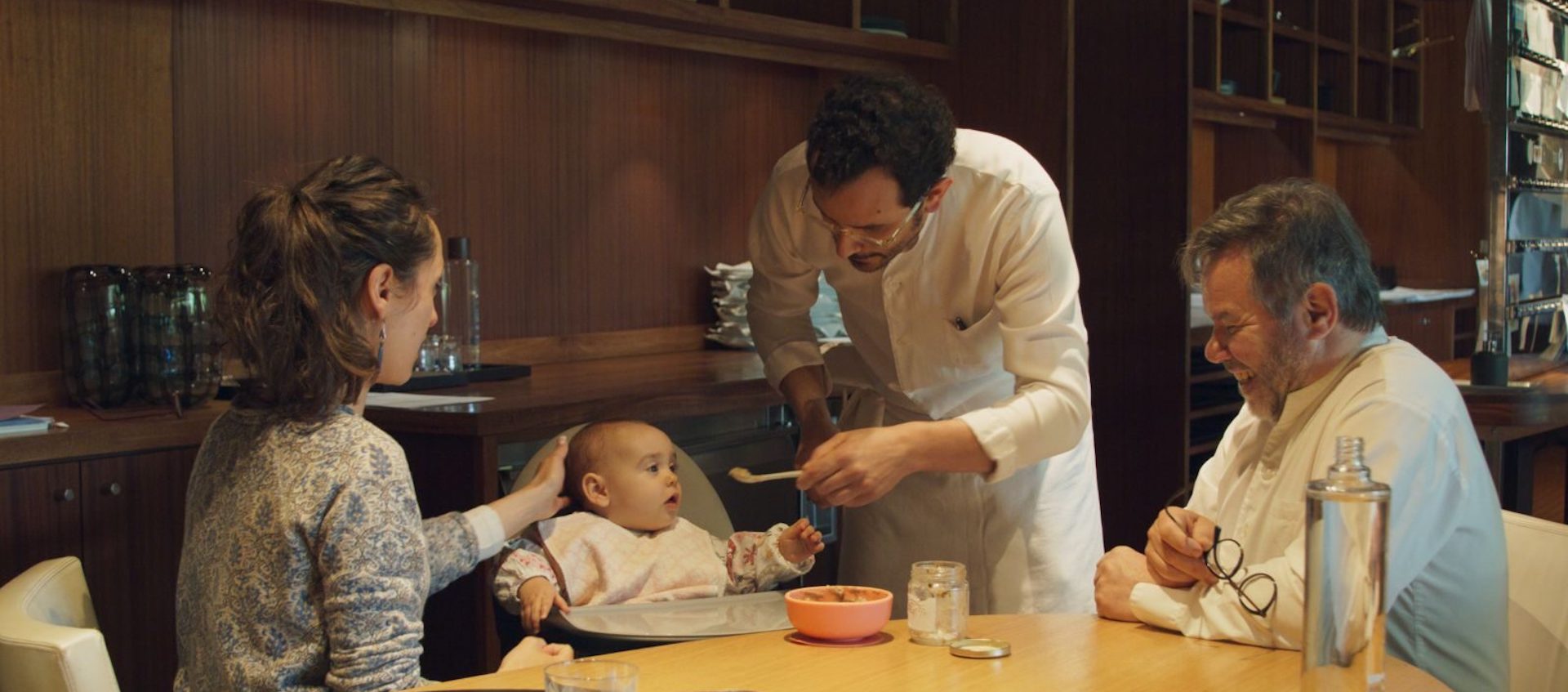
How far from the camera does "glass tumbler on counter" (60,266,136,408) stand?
2789mm

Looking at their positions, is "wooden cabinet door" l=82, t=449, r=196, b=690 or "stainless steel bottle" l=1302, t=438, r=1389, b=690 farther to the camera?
"wooden cabinet door" l=82, t=449, r=196, b=690

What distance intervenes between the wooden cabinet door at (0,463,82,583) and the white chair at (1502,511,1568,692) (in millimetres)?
2191

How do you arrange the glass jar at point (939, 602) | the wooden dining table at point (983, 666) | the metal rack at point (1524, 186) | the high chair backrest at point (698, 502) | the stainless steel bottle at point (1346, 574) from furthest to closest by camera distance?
the metal rack at point (1524, 186) → the high chair backrest at point (698, 502) → the glass jar at point (939, 602) → the wooden dining table at point (983, 666) → the stainless steel bottle at point (1346, 574)

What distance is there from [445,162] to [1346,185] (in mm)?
6305

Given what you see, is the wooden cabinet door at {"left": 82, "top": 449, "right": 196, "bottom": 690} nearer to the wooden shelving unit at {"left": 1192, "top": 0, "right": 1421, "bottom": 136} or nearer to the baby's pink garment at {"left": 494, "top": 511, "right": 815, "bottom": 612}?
the baby's pink garment at {"left": 494, "top": 511, "right": 815, "bottom": 612}

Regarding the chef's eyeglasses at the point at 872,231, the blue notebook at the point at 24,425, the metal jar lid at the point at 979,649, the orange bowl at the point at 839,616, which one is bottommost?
the metal jar lid at the point at 979,649

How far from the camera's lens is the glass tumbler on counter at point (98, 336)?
9.15 ft

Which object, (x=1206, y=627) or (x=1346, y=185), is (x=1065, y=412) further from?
(x=1346, y=185)

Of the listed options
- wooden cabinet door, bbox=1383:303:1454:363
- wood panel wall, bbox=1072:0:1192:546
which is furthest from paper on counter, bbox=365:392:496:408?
wooden cabinet door, bbox=1383:303:1454:363

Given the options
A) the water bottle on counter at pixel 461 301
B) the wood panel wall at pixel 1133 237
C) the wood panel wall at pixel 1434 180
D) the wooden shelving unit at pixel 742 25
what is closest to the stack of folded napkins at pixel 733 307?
the wooden shelving unit at pixel 742 25

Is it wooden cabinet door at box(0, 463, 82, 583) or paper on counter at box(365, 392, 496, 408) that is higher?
paper on counter at box(365, 392, 496, 408)

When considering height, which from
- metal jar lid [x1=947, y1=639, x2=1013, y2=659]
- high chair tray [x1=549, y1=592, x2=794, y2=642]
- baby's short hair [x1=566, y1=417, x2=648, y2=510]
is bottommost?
high chair tray [x1=549, y1=592, x2=794, y2=642]

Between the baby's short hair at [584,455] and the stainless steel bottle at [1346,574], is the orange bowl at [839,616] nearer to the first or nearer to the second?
the stainless steel bottle at [1346,574]

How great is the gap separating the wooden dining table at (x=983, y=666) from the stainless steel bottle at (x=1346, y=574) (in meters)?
0.34
